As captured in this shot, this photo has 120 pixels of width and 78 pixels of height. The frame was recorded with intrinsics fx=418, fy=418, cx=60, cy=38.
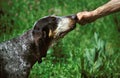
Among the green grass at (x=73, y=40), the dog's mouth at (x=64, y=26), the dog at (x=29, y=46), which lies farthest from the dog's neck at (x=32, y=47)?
the green grass at (x=73, y=40)

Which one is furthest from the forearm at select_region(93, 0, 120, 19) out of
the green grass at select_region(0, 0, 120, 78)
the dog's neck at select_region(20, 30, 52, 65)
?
the green grass at select_region(0, 0, 120, 78)

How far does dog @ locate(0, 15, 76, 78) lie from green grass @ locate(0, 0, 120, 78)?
87 cm

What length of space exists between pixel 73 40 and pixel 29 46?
8.54 ft

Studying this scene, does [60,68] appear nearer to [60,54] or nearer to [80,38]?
[60,54]

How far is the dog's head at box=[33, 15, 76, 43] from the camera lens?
6234 millimetres

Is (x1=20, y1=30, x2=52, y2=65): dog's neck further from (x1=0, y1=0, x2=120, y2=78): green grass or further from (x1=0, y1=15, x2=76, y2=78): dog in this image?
(x1=0, y1=0, x2=120, y2=78): green grass

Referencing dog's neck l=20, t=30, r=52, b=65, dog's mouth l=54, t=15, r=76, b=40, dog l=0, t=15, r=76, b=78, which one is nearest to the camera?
dog l=0, t=15, r=76, b=78

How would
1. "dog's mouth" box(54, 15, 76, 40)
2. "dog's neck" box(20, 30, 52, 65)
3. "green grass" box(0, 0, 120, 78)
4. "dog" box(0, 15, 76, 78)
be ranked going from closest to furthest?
"dog" box(0, 15, 76, 78) < "dog's neck" box(20, 30, 52, 65) < "dog's mouth" box(54, 15, 76, 40) < "green grass" box(0, 0, 120, 78)

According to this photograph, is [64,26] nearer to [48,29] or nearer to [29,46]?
[48,29]

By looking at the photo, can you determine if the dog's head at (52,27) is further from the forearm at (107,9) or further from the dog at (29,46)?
the forearm at (107,9)

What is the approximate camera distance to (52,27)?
251 inches

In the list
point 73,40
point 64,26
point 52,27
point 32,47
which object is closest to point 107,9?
point 64,26

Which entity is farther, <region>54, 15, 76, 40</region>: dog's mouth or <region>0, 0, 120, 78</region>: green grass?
<region>0, 0, 120, 78</region>: green grass

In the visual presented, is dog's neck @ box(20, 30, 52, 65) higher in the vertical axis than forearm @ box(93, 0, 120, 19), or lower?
lower
